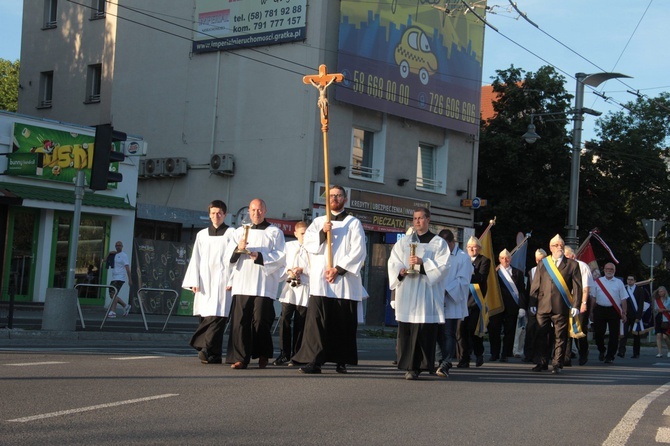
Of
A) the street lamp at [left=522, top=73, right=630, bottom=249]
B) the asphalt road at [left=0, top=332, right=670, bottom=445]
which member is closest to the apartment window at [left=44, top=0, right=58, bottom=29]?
the street lamp at [left=522, top=73, right=630, bottom=249]

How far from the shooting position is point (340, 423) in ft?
25.8

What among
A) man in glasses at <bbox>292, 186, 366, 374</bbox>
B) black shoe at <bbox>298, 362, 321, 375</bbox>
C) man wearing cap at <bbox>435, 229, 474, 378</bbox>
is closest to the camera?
black shoe at <bbox>298, 362, 321, 375</bbox>

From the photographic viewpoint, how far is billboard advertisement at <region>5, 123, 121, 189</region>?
2547 cm

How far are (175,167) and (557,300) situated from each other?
74.0 feet

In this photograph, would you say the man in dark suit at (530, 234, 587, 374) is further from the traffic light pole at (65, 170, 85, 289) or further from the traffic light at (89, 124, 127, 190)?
the traffic light pole at (65, 170, 85, 289)

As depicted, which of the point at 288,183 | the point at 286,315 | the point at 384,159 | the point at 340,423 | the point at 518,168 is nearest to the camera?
the point at 340,423

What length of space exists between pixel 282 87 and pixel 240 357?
72.5 feet

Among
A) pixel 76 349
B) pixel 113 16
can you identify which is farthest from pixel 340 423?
pixel 113 16

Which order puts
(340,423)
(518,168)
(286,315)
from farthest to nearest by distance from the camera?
(518,168) < (286,315) < (340,423)

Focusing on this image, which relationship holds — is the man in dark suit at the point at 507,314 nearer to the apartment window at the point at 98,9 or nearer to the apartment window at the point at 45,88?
the apartment window at the point at 98,9

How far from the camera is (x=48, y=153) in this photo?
2656 cm

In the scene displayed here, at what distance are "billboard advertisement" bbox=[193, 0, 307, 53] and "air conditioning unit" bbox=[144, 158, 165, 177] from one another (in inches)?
160

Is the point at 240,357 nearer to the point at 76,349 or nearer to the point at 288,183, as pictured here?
the point at 76,349

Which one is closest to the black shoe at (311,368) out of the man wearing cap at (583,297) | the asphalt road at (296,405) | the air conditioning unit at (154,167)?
the asphalt road at (296,405)
